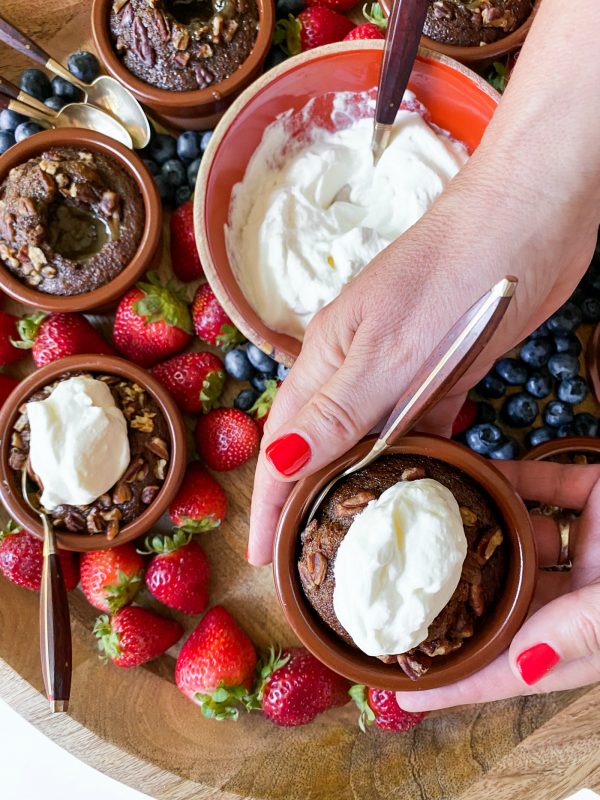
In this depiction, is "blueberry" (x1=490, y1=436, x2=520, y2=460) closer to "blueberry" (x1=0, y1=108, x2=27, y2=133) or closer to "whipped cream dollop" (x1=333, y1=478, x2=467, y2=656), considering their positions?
"whipped cream dollop" (x1=333, y1=478, x2=467, y2=656)

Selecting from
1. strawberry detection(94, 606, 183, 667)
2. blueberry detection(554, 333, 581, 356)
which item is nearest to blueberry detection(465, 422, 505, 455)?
blueberry detection(554, 333, 581, 356)

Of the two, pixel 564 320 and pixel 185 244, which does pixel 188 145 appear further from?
pixel 564 320

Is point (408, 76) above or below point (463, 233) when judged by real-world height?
above

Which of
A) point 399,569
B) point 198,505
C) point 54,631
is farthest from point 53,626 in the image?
point 399,569

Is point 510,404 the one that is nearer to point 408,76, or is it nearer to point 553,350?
point 553,350

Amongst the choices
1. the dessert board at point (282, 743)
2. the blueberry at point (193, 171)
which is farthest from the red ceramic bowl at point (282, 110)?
the dessert board at point (282, 743)

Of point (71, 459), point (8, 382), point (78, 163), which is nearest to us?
point (71, 459)

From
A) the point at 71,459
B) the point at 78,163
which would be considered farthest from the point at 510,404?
the point at 78,163

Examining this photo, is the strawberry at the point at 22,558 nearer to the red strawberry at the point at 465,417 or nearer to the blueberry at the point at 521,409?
the red strawberry at the point at 465,417
